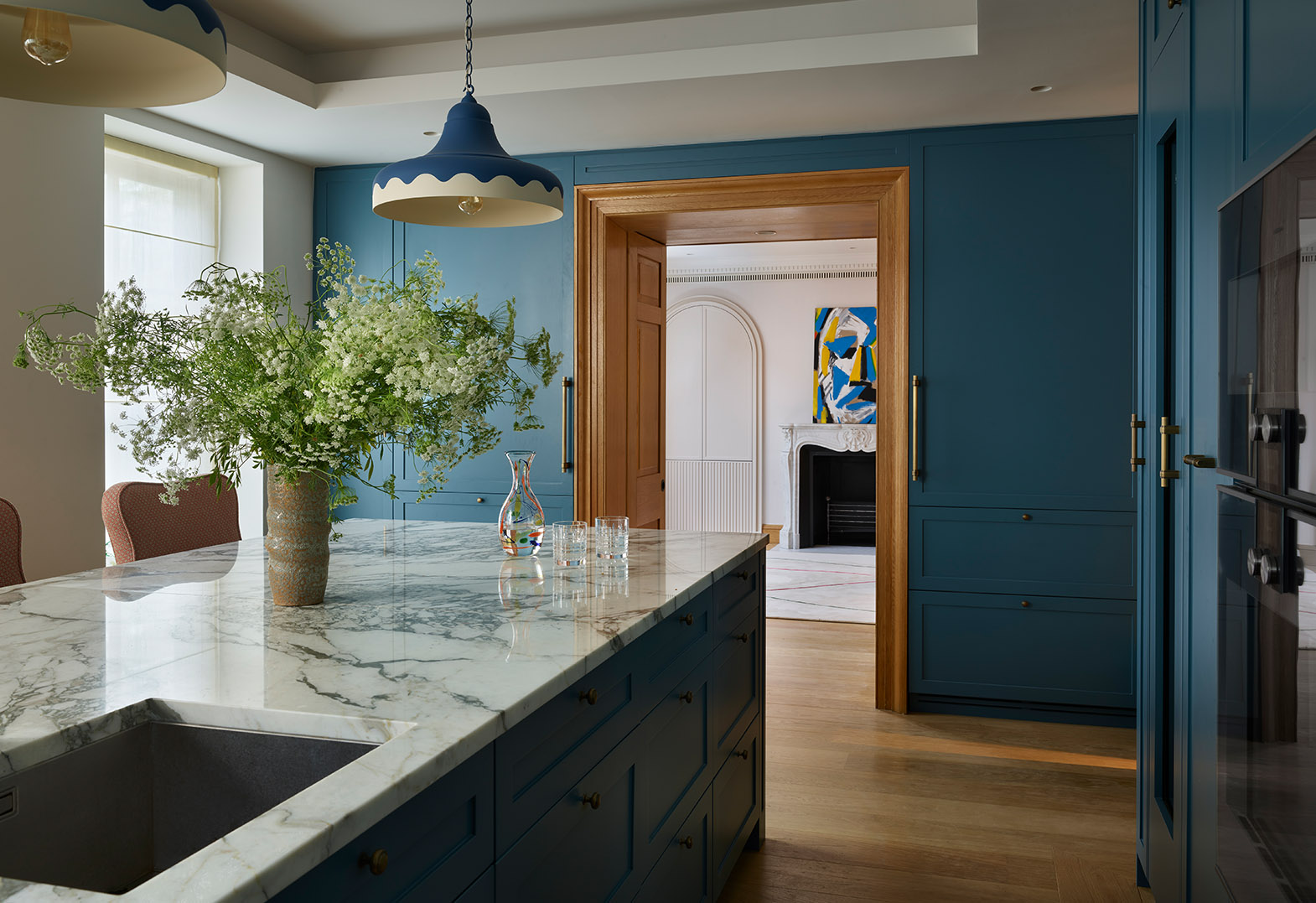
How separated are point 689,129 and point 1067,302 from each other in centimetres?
173

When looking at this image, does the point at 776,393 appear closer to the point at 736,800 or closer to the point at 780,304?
the point at 780,304

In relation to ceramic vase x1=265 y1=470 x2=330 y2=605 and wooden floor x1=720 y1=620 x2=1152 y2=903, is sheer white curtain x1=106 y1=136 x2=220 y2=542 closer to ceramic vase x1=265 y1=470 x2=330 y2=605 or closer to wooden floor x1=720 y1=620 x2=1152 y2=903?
ceramic vase x1=265 y1=470 x2=330 y2=605

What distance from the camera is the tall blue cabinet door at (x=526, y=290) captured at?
452 cm

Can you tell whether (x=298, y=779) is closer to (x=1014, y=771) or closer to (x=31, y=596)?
(x=31, y=596)

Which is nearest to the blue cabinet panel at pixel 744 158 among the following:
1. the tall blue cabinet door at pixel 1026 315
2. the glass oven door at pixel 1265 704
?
the tall blue cabinet door at pixel 1026 315

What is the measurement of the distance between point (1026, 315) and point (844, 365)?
4715 mm

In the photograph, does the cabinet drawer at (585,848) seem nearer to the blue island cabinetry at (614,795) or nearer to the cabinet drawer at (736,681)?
the blue island cabinetry at (614,795)

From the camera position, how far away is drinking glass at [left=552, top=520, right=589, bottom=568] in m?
2.33

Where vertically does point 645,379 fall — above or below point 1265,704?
above

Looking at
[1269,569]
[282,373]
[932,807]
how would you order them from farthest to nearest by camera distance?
[932,807], [282,373], [1269,569]

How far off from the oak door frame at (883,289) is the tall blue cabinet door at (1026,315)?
7 centimetres

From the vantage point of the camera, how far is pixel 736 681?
257 centimetres

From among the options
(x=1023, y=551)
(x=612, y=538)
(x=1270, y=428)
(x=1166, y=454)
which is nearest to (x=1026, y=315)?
(x=1023, y=551)

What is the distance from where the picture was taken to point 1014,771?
11.2 ft
